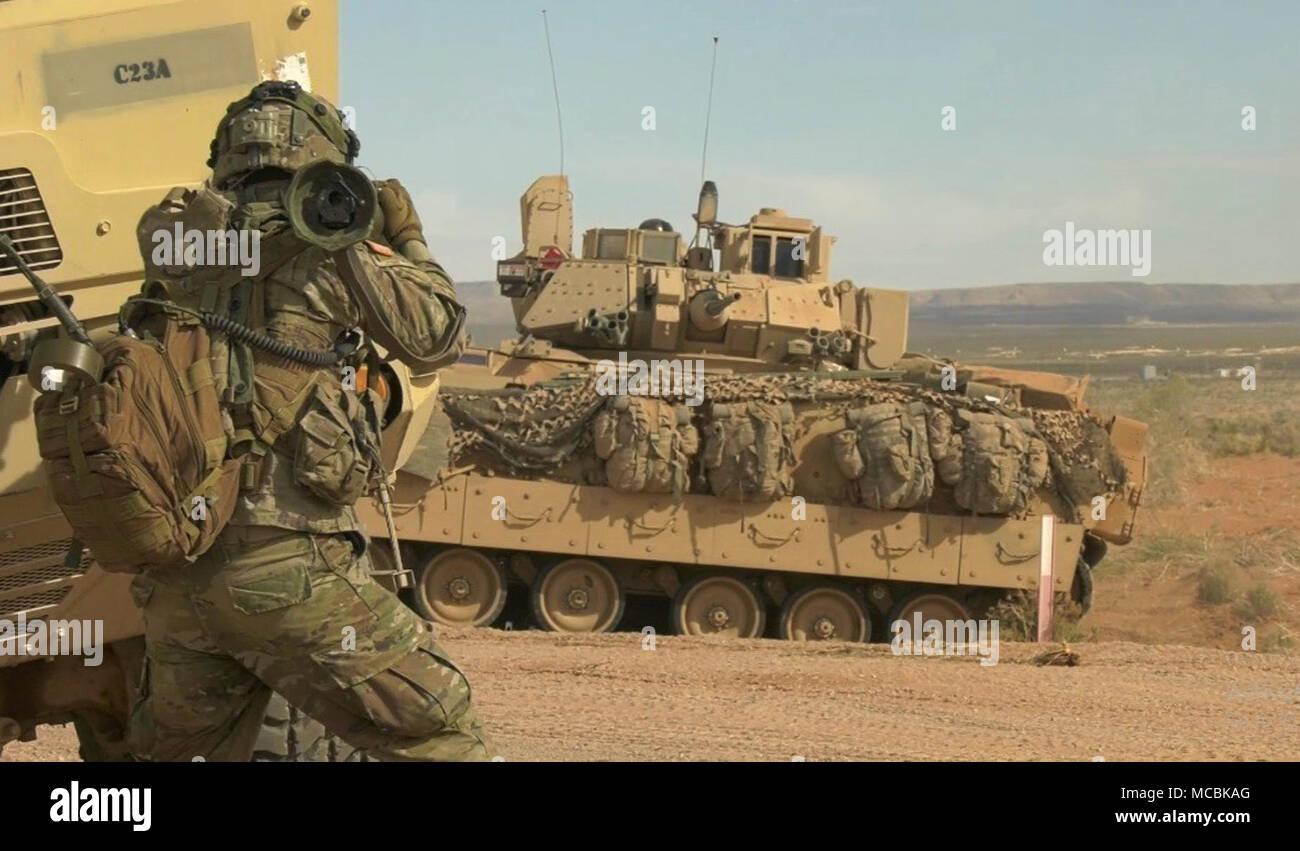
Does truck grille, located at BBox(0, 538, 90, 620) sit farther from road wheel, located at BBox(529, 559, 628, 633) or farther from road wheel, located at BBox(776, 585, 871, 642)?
road wheel, located at BBox(776, 585, 871, 642)

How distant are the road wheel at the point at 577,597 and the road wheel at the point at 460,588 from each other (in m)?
0.33

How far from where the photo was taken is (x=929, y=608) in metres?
14.4

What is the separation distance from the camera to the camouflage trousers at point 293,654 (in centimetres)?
491

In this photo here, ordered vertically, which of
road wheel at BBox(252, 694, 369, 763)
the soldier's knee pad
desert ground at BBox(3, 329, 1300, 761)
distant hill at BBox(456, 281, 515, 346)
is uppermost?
distant hill at BBox(456, 281, 515, 346)

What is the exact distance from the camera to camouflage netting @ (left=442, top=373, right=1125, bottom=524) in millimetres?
13805

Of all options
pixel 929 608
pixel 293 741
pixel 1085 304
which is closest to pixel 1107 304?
pixel 1085 304

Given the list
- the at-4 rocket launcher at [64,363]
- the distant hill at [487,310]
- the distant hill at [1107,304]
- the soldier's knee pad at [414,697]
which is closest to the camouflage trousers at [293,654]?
the soldier's knee pad at [414,697]

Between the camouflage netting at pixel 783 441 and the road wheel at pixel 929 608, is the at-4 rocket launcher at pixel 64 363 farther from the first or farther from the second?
the road wheel at pixel 929 608

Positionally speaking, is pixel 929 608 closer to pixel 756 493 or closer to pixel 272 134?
pixel 756 493

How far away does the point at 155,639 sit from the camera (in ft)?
16.8

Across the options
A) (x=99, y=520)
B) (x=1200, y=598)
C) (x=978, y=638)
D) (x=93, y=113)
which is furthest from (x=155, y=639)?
(x=1200, y=598)

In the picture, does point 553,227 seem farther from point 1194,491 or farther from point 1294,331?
point 1294,331

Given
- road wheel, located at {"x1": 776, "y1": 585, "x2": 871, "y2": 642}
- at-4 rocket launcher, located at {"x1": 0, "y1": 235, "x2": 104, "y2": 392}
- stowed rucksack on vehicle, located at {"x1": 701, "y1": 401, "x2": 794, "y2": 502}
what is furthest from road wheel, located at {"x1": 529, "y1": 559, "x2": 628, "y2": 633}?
at-4 rocket launcher, located at {"x1": 0, "y1": 235, "x2": 104, "y2": 392}

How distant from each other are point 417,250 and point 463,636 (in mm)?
8359
